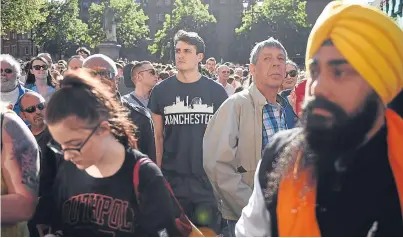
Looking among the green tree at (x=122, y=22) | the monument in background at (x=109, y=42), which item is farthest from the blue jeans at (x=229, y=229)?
the green tree at (x=122, y=22)

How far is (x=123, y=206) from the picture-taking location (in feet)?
8.07

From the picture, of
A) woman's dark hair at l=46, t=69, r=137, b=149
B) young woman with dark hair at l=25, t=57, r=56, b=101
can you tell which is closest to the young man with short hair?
young woman with dark hair at l=25, t=57, r=56, b=101

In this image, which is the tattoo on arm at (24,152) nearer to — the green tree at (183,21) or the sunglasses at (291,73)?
the sunglasses at (291,73)

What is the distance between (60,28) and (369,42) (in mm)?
63782

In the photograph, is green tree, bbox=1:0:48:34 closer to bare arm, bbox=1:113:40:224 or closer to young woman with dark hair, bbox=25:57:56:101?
young woman with dark hair, bbox=25:57:56:101

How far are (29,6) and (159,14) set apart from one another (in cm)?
5022

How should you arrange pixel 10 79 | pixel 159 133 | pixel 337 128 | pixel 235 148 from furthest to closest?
pixel 10 79, pixel 159 133, pixel 235 148, pixel 337 128

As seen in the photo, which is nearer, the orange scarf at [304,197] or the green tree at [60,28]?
the orange scarf at [304,197]

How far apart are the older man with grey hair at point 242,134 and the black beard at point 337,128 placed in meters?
2.12

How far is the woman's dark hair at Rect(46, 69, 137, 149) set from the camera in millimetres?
2461

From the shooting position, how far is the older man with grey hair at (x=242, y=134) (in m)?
4.04

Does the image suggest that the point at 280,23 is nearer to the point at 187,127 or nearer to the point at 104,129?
the point at 187,127

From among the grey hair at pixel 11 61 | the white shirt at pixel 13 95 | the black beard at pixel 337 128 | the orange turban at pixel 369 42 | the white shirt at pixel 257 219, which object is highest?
the orange turban at pixel 369 42

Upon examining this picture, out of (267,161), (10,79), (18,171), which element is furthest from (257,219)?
(10,79)
